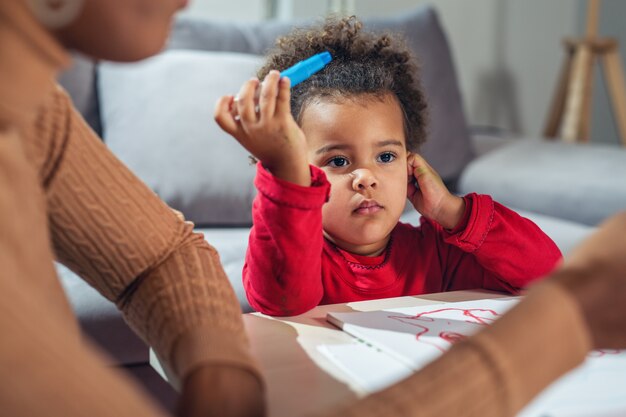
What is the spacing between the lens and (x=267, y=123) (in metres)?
0.76

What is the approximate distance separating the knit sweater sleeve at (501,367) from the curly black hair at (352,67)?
567 millimetres

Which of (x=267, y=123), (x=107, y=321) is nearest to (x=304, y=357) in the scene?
(x=267, y=123)

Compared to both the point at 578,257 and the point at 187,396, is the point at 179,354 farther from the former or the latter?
the point at 578,257

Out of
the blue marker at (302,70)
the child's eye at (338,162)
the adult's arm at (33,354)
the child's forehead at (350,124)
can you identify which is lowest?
the child's eye at (338,162)

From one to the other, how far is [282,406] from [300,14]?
218 cm

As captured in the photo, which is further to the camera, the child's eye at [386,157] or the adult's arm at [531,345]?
the child's eye at [386,157]

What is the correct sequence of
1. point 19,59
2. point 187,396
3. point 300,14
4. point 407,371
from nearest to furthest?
point 19,59 < point 187,396 < point 407,371 < point 300,14

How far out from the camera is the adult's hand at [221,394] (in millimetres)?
513

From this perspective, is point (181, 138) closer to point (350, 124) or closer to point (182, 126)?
point (182, 126)

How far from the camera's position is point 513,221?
3.39 ft

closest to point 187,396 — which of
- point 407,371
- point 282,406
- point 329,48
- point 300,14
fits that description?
point 282,406

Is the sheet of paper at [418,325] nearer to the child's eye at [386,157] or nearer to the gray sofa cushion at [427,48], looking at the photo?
the child's eye at [386,157]

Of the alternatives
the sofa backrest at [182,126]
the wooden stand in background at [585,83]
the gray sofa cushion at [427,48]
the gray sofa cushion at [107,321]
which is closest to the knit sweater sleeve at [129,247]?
the gray sofa cushion at [107,321]

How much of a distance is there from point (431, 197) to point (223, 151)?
787 millimetres
